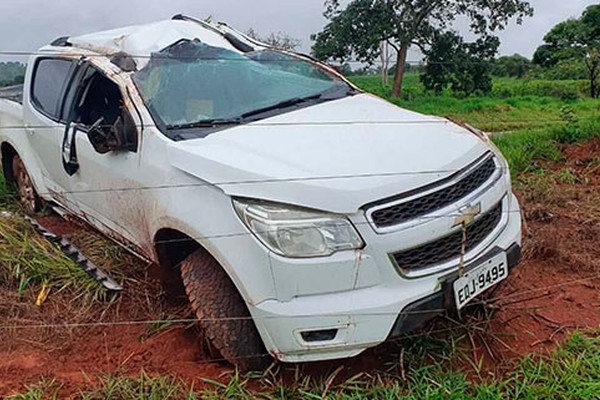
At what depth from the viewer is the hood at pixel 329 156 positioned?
7.86 ft

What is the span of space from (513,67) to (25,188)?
96.4 ft

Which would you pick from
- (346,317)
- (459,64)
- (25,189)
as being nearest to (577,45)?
(459,64)

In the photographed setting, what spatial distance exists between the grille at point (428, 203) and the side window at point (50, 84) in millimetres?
2546

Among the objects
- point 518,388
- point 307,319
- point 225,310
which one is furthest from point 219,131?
point 518,388

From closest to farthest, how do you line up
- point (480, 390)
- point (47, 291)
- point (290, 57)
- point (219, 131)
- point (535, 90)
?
1. point (480, 390)
2. point (219, 131)
3. point (47, 291)
4. point (290, 57)
5. point (535, 90)

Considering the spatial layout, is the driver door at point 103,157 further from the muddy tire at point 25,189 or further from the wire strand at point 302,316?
the muddy tire at point 25,189

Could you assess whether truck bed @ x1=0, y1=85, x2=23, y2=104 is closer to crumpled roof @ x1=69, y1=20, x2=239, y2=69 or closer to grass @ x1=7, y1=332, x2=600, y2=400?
crumpled roof @ x1=69, y1=20, x2=239, y2=69

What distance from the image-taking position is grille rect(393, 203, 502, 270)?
96.0 inches

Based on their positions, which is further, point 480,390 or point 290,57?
point 290,57

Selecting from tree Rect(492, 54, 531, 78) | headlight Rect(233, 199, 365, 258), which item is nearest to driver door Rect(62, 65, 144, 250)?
headlight Rect(233, 199, 365, 258)

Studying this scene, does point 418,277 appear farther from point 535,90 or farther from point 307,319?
point 535,90

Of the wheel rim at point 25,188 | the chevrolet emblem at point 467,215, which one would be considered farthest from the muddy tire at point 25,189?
the chevrolet emblem at point 467,215

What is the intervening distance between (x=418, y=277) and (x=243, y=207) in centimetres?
74

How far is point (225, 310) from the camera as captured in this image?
264 centimetres
